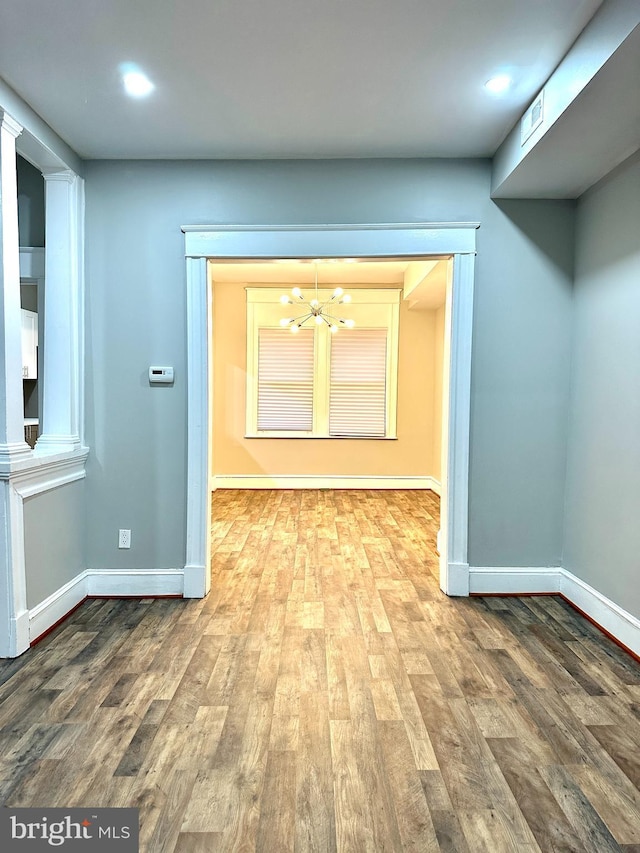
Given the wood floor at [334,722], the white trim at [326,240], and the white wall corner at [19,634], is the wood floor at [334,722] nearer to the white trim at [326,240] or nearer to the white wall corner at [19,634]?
the white wall corner at [19,634]

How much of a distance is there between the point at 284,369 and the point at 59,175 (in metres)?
4.55

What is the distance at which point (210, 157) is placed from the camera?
324 centimetres

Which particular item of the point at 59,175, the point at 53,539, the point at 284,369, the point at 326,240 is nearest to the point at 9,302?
the point at 59,175

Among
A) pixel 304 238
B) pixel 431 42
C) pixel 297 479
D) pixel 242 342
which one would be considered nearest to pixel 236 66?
pixel 431 42

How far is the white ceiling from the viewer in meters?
2.03

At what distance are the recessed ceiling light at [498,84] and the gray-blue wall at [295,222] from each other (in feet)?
2.38

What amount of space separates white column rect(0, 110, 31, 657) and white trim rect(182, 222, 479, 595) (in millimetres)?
979

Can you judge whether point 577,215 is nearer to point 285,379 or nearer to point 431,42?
point 431,42

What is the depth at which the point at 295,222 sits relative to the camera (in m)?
3.29

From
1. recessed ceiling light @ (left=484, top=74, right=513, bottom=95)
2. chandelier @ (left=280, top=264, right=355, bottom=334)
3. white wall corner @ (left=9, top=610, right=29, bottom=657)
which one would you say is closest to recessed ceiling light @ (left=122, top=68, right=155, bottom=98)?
recessed ceiling light @ (left=484, top=74, right=513, bottom=95)

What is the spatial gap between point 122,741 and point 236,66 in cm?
283

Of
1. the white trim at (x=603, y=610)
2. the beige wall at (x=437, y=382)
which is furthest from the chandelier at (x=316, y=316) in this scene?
the white trim at (x=603, y=610)

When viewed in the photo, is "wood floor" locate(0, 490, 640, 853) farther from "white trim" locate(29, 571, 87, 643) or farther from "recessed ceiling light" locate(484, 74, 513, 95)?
"recessed ceiling light" locate(484, 74, 513, 95)

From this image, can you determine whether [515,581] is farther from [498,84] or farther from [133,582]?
[498,84]
